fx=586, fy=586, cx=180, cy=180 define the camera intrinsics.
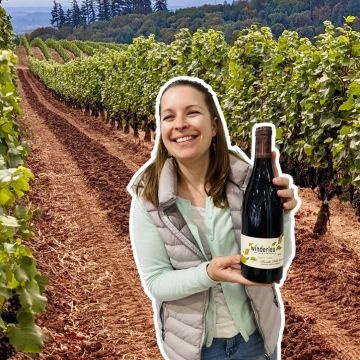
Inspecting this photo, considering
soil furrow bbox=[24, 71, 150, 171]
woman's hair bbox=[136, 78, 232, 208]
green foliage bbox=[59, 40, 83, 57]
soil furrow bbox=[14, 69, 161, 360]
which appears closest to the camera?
woman's hair bbox=[136, 78, 232, 208]

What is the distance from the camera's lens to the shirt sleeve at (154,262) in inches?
76.7

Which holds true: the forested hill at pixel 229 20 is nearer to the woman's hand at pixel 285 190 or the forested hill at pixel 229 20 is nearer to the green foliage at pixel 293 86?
the green foliage at pixel 293 86

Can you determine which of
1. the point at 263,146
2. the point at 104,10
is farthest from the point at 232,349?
the point at 104,10

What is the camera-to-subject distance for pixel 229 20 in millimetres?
117312

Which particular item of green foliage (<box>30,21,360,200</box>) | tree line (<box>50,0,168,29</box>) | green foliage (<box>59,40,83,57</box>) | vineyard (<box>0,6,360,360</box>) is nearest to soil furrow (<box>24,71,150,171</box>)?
vineyard (<box>0,6,360,360</box>)

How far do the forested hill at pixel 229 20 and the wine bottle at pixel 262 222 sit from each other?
69.2 metres

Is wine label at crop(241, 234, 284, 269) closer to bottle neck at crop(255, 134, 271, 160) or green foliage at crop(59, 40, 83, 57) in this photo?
bottle neck at crop(255, 134, 271, 160)

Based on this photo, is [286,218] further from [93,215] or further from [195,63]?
[195,63]

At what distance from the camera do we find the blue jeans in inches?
80.0

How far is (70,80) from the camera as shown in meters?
34.0

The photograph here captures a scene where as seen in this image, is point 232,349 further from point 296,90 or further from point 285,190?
point 296,90

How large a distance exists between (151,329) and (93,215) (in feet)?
13.3

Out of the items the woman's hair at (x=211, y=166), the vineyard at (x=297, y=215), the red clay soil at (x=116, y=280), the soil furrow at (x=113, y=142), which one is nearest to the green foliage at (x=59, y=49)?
the soil furrow at (x=113, y=142)

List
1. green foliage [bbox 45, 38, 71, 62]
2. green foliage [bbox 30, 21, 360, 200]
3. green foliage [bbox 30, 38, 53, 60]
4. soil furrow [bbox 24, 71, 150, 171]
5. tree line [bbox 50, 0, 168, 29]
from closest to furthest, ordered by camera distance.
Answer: green foliage [bbox 30, 21, 360, 200]
soil furrow [bbox 24, 71, 150, 171]
green foliage [bbox 45, 38, 71, 62]
green foliage [bbox 30, 38, 53, 60]
tree line [bbox 50, 0, 168, 29]
